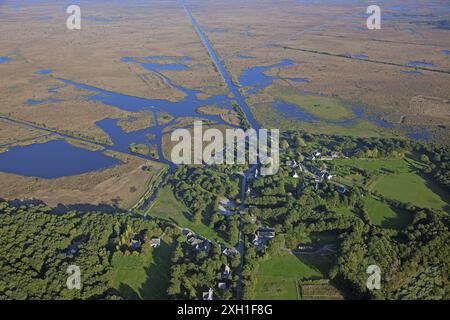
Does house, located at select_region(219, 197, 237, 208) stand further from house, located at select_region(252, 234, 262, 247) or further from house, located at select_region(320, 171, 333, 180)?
house, located at select_region(320, 171, 333, 180)

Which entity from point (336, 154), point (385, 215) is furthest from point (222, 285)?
point (336, 154)

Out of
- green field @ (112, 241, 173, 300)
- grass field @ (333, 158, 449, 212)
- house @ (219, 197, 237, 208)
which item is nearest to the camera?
green field @ (112, 241, 173, 300)

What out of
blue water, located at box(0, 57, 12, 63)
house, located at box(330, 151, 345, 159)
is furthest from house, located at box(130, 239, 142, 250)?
blue water, located at box(0, 57, 12, 63)

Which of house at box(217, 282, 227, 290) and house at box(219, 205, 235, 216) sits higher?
house at box(219, 205, 235, 216)

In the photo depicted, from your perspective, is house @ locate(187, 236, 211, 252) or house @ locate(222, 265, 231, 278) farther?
house @ locate(187, 236, 211, 252)

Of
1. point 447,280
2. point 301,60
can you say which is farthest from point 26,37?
point 447,280

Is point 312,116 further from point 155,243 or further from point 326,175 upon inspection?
point 155,243
